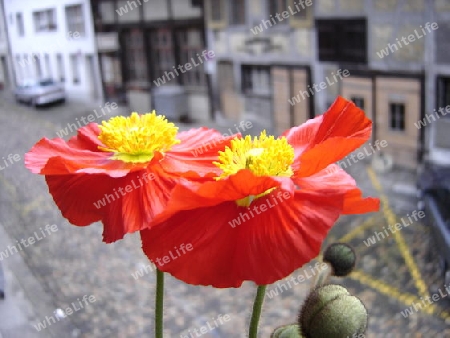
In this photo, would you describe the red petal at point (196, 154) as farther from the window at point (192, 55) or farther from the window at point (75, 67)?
the window at point (75, 67)

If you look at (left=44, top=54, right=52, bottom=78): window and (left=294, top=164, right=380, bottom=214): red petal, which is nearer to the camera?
(left=294, top=164, right=380, bottom=214): red petal

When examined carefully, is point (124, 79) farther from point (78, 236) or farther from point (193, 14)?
point (78, 236)

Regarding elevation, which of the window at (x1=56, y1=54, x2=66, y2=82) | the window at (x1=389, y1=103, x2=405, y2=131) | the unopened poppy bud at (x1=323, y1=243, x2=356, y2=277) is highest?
the unopened poppy bud at (x1=323, y1=243, x2=356, y2=277)

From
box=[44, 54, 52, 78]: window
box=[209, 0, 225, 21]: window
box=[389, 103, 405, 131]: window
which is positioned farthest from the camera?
box=[44, 54, 52, 78]: window

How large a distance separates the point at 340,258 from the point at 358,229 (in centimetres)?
A: 222

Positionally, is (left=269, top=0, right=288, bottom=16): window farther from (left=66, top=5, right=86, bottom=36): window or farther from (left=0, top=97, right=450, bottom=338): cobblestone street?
(left=66, top=5, right=86, bottom=36): window

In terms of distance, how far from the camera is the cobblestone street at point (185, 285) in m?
1.90

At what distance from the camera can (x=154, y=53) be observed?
457 centimetres

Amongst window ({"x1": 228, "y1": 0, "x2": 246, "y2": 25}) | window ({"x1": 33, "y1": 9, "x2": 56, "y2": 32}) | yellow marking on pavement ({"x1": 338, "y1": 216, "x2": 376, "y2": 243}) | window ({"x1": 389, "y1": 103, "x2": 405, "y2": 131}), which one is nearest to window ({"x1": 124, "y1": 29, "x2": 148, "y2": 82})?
window ({"x1": 33, "y1": 9, "x2": 56, "y2": 32})

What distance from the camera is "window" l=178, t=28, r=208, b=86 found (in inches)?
167

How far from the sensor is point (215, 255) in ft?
0.76

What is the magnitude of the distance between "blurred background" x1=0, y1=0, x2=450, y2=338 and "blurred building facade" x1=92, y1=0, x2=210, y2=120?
0.4 inches

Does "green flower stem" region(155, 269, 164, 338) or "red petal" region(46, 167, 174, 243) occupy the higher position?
"red petal" region(46, 167, 174, 243)

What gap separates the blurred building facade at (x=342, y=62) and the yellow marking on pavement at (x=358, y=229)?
521mm
